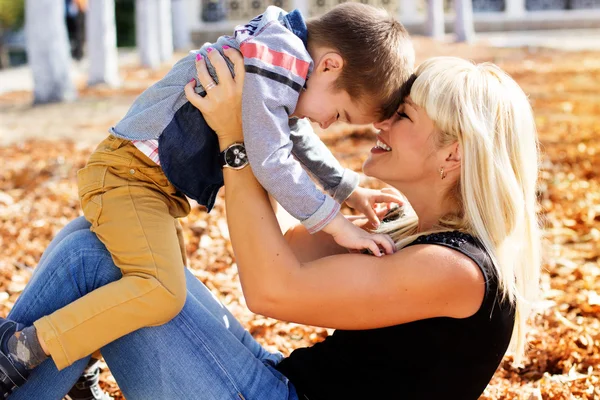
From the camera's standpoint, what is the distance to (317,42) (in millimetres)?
2717

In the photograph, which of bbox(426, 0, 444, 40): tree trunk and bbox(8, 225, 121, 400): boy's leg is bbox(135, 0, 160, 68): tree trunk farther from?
bbox(8, 225, 121, 400): boy's leg

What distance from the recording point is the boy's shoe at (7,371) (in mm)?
2348

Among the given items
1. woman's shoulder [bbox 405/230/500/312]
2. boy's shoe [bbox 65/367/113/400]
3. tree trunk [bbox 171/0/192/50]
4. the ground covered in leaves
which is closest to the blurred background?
the ground covered in leaves

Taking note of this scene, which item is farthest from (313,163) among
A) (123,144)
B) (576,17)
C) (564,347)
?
(576,17)

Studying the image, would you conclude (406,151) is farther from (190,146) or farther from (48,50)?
(48,50)

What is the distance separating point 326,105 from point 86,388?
1611 millimetres

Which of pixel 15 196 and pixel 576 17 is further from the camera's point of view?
pixel 576 17

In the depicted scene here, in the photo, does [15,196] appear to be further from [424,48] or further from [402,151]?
[424,48]

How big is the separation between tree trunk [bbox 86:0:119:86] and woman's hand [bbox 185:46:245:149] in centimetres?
1090

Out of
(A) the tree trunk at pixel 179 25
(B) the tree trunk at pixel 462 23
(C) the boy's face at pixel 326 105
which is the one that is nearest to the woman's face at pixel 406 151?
(C) the boy's face at pixel 326 105

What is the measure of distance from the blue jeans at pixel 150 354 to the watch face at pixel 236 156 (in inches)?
20.0

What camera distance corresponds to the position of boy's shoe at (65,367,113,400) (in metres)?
3.17

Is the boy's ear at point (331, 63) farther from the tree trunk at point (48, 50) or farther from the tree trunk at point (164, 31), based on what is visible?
the tree trunk at point (164, 31)

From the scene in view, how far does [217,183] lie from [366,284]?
0.81 meters
